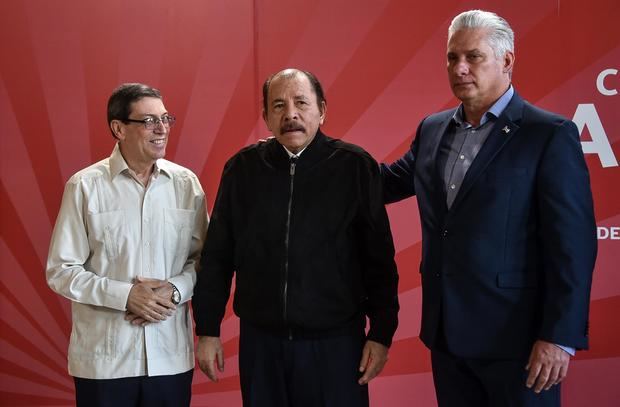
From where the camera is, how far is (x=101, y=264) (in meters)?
2.29

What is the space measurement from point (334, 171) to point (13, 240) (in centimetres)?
173

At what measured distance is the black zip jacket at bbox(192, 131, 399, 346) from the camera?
82.4 inches

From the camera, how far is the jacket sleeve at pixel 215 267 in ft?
7.43

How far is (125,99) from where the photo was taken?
234cm

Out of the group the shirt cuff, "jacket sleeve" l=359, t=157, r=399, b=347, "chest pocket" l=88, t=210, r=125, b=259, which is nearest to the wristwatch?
"chest pocket" l=88, t=210, r=125, b=259

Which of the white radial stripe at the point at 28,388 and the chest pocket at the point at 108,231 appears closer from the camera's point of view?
the chest pocket at the point at 108,231

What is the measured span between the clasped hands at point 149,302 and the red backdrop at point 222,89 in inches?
34.0

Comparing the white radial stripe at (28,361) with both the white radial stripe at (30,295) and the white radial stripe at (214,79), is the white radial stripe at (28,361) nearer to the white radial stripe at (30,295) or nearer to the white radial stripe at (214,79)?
the white radial stripe at (30,295)

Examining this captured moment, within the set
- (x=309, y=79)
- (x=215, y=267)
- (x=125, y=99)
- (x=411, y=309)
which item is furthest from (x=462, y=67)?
(x=411, y=309)

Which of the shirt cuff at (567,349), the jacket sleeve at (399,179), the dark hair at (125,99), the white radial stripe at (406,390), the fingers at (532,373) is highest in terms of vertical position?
the dark hair at (125,99)

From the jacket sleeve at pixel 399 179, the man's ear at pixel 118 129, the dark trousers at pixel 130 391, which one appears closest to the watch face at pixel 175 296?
the dark trousers at pixel 130 391

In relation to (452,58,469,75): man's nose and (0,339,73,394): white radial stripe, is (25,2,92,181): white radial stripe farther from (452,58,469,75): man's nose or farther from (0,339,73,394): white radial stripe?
(452,58,469,75): man's nose

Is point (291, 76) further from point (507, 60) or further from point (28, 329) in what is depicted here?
point (28, 329)

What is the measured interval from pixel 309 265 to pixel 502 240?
1.99 feet
